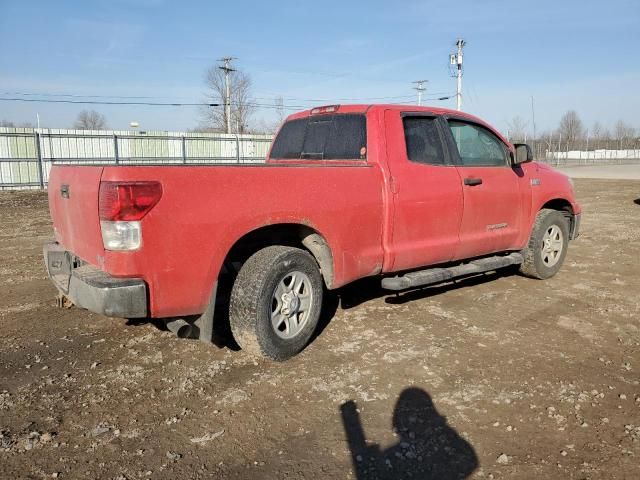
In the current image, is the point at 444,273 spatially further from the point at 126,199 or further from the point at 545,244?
the point at 126,199

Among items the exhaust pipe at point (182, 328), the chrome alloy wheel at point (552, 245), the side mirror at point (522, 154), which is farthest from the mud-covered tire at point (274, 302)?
the chrome alloy wheel at point (552, 245)

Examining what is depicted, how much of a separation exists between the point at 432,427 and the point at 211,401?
140cm

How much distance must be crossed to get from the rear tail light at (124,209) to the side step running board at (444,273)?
2.22 metres

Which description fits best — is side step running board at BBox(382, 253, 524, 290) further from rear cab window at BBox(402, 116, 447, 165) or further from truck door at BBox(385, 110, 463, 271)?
rear cab window at BBox(402, 116, 447, 165)

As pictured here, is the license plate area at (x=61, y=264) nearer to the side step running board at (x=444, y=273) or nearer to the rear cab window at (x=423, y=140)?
the side step running board at (x=444, y=273)

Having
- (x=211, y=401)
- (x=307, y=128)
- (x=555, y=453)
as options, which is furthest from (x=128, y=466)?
(x=307, y=128)

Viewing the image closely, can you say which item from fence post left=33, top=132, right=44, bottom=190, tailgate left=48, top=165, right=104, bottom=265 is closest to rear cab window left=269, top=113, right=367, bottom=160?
tailgate left=48, top=165, right=104, bottom=265

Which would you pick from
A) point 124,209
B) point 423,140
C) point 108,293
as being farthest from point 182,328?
point 423,140

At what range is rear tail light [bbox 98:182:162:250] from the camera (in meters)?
3.12

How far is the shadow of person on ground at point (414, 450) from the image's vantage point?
270 cm

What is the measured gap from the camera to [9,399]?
3391 mm

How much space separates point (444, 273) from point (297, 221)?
1.77 metres

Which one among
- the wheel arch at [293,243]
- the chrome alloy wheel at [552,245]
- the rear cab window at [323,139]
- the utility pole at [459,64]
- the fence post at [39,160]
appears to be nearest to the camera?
the wheel arch at [293,243]

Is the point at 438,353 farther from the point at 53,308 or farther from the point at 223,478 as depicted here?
the point at 53,308
